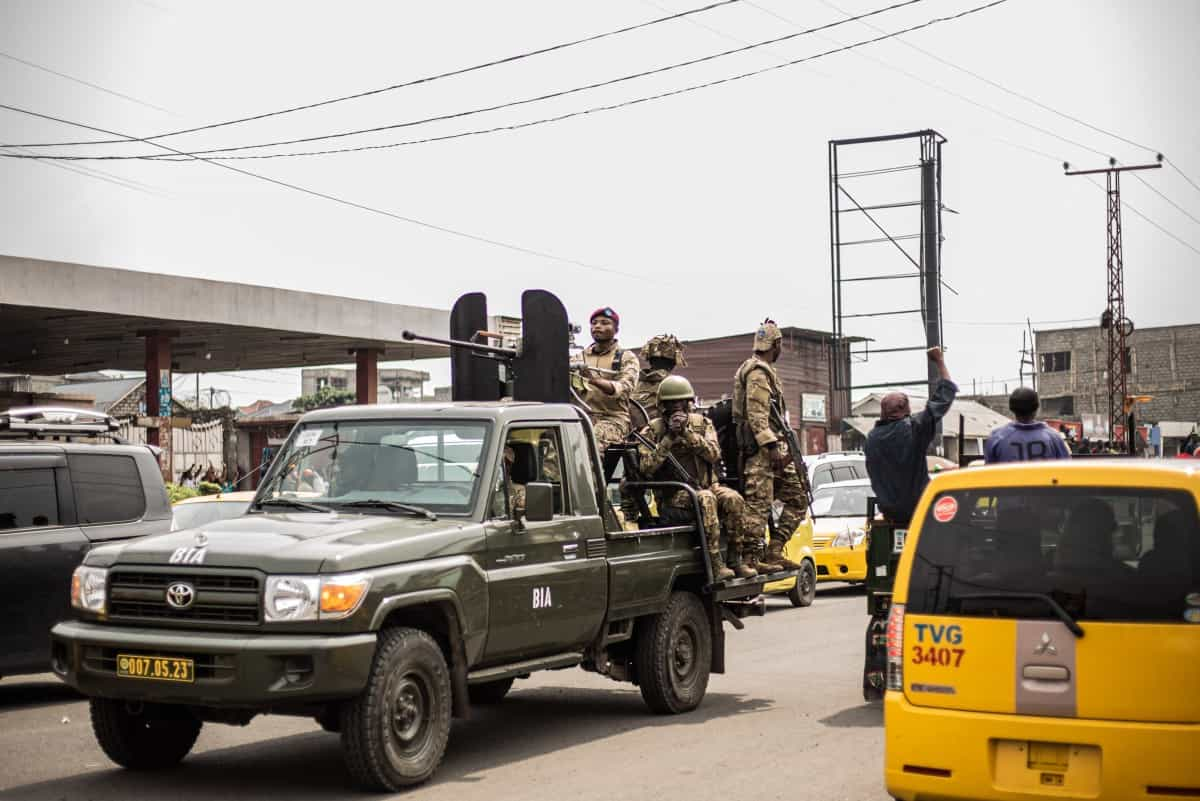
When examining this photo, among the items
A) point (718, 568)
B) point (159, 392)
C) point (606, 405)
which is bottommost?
point (718, 568)

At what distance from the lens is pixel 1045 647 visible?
5.81 meters

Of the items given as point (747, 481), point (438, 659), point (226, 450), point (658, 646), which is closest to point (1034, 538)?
point (438, 659)

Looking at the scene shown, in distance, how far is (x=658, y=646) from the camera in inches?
396

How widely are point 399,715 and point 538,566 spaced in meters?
1.52

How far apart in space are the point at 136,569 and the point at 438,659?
5.59 feet

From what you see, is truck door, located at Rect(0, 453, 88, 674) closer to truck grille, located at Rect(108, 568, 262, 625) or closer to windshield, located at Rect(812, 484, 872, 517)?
truck grille, located at Rect(108, 568, 262, 625)

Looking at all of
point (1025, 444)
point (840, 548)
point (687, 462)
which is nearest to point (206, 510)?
point (687, 462)

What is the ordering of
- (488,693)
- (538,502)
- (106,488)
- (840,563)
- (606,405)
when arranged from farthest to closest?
(840,563), (606,405), (106,488), (488,693), (538,502)

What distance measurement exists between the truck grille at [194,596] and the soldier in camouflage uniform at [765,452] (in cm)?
491

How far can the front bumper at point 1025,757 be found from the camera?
5445 mm

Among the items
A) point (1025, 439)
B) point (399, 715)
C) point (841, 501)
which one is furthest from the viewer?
point (841, 501)

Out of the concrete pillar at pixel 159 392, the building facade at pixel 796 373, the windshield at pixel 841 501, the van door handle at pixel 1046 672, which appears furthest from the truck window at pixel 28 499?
the building facade at pixel 796 373

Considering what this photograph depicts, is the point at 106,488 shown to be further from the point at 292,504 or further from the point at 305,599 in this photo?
the point at 305,599

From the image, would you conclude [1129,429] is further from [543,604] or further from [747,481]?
Answer: [543,604]
